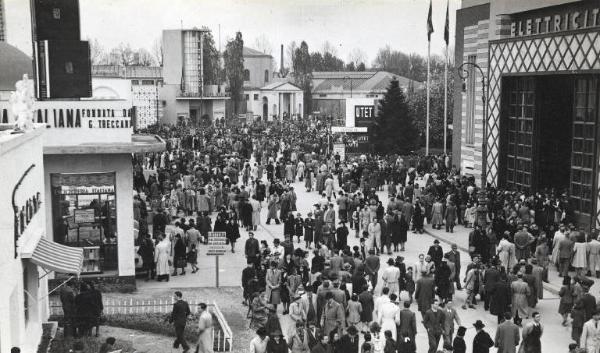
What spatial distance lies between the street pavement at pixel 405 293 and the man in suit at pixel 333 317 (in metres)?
0.87

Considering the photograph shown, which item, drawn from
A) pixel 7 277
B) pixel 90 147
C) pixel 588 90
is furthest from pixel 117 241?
pixel 588 90

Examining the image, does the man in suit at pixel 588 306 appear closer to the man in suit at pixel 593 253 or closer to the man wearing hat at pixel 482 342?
the man wearing hat at pixel 482 342

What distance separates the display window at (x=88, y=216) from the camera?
64.2 feet

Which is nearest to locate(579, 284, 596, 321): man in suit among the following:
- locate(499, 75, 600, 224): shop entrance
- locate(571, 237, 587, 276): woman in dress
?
locate(571, 237, 587, 276): woman in dress

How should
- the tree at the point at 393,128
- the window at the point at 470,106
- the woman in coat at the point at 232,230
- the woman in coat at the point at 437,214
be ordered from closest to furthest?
the woman in coat at the point at 232,230
the woman in coat at the point at 437,214
the window at the point at 470,106
the tree at the point at 393,128

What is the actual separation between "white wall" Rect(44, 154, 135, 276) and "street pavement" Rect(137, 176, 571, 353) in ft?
3.83

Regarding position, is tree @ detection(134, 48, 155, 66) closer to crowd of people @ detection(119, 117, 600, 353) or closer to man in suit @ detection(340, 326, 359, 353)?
crowd of people @ detection(119, 117, 600, 353)

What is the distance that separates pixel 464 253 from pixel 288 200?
753 centimetres

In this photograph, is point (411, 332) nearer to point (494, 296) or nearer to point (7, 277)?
point (494, 296)

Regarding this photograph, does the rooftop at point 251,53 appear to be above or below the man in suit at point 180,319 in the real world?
above

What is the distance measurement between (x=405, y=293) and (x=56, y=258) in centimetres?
683

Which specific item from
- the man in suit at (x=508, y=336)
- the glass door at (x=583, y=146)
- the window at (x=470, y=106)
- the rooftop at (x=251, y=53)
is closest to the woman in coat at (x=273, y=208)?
the glass door at (x=583, y=146)

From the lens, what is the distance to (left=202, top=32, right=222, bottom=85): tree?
10206cm

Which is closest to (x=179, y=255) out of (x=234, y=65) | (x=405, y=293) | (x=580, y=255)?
(x=405, y=293)
